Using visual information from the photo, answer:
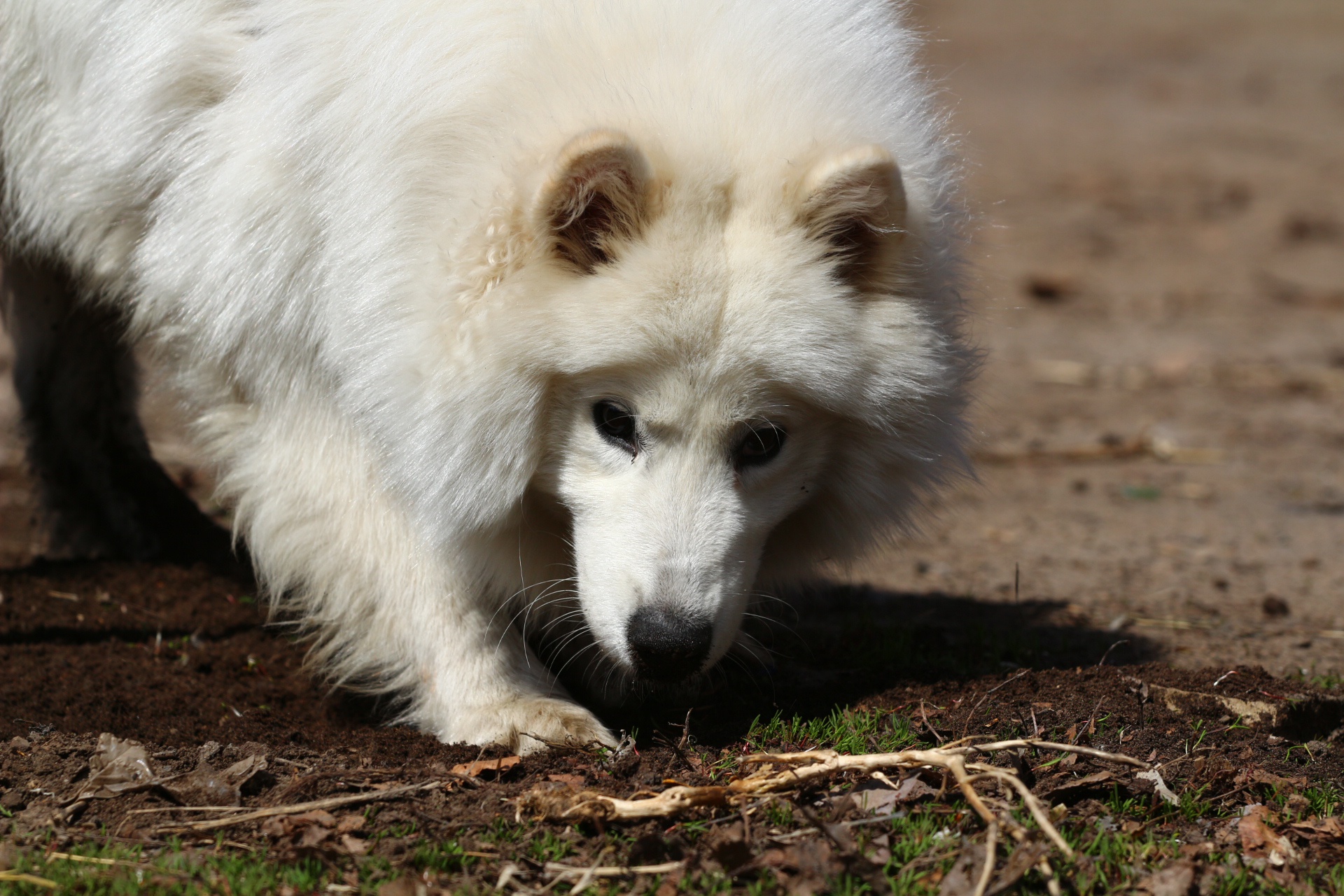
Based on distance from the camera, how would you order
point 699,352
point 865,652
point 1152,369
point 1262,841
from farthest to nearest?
point 1152,369 < point 865,652 < point 699,352 < point 1262,841

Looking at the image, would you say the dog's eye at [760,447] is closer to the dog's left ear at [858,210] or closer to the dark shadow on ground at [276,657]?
the dog's left ear at [858,210]

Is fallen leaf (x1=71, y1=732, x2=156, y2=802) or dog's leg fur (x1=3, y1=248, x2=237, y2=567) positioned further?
dog's leg fur (x1=3, y1=248, x2=237, y2=567)

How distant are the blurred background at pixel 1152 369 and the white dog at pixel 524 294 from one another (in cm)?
65

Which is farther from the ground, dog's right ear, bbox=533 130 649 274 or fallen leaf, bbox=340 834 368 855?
dog's right ear, bbox=533 130 649 274

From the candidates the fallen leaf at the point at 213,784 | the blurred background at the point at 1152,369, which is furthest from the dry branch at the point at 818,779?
the blurred background at the point at 1152,369

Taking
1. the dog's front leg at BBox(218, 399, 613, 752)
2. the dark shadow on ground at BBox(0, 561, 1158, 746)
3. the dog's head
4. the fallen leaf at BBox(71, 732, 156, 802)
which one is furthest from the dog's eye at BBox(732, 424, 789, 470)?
the fallen leaf at BBox(71, 732, 156, 802)

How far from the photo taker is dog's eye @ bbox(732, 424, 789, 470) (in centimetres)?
305

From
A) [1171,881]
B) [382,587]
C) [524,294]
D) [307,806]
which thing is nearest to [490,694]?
[382,587]

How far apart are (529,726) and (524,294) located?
1145 mm

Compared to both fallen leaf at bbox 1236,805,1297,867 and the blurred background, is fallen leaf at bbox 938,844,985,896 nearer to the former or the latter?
fallen leaf at bbox 1236,805,1297,867

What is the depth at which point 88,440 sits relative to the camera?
4.75 meters

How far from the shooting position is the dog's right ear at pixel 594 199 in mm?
2723

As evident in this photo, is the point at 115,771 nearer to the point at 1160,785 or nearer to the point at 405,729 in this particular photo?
the point at 405,729

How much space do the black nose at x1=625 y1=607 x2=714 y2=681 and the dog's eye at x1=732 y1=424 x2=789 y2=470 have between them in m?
0.45
